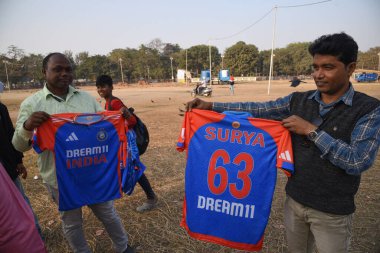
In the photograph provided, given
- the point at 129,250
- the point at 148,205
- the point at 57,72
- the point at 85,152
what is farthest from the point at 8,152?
the point at 148,205

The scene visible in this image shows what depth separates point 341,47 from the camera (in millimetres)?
2082

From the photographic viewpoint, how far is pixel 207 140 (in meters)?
2.80

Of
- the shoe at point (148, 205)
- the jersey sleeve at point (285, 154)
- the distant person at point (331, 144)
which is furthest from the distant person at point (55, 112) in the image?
the distant person at point (331, 144)

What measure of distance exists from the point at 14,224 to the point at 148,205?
3323 millimetres

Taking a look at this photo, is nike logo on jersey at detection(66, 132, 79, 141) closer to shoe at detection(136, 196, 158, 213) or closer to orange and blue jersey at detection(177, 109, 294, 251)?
orange and blue jersey at detection(177, 109, 294, 251)

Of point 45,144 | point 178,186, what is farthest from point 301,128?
point 178,186

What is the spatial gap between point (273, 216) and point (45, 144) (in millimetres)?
3629

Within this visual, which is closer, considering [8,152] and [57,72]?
[57,72]

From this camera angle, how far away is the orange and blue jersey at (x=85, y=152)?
122 inches

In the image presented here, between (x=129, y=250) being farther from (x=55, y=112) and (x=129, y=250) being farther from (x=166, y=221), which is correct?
(x=55, y=112)

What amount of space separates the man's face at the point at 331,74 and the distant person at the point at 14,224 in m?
2.32

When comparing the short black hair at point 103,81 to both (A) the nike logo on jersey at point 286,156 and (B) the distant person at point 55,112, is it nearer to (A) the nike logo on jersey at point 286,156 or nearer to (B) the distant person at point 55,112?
(B) the distant person at point 55,112

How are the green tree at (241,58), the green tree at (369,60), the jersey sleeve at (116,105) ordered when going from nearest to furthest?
the jersey sleeve at (116,105), the green tree at (369,60), the green tree at (241,58)

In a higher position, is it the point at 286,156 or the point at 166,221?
the point at 286,156
